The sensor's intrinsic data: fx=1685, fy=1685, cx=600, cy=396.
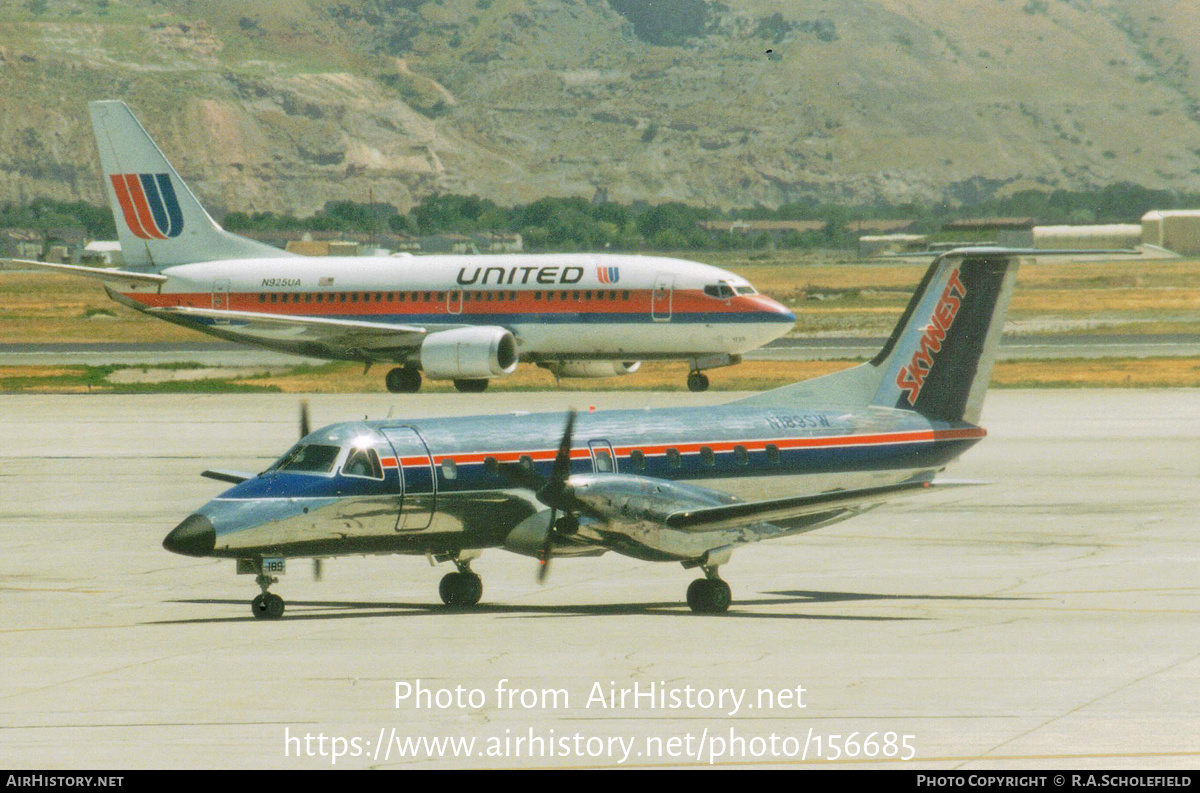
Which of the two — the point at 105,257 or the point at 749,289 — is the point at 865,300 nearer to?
the point at 749,289

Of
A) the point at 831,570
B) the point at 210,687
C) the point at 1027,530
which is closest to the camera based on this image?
the point at 210,687

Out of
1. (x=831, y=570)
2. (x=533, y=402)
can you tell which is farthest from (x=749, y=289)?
(x=831, y=570)

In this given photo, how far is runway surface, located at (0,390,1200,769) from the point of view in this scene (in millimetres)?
14055

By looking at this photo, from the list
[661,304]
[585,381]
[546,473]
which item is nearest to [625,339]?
[661,304]

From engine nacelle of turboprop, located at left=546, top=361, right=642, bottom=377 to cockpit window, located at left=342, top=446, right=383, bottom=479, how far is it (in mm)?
35529

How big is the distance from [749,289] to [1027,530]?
88.9ft

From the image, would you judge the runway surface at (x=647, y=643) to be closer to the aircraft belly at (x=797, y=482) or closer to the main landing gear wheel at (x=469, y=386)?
the aircraft belly at (x=797, y=482)

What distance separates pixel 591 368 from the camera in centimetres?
5741

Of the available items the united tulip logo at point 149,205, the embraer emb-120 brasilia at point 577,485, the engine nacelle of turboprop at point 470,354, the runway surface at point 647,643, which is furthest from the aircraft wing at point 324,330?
the embraer emb-120 brasilia at point 577,485

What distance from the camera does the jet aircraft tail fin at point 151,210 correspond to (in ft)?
200

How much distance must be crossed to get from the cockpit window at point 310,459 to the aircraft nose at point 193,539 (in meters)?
1.55

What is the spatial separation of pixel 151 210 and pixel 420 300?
11.6 meters

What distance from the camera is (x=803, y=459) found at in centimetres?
2395

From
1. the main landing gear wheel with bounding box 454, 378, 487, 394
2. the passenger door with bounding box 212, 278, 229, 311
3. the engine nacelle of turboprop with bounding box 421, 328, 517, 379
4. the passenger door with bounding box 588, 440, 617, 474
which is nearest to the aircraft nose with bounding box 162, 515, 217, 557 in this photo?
the passenger door with bounding box 588, 440, 617, 474
